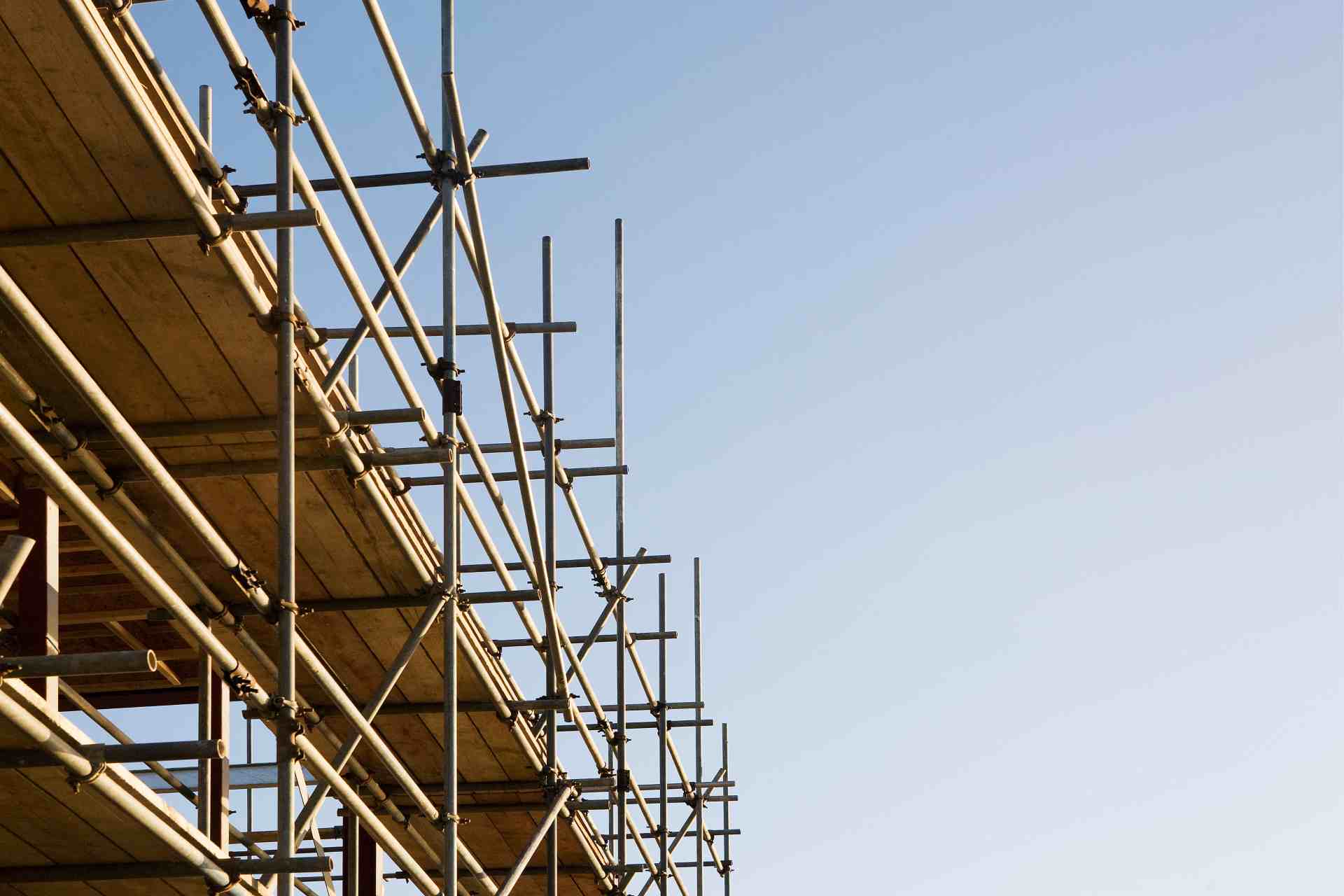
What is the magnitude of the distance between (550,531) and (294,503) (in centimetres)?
485

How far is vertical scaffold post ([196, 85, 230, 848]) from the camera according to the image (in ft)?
28.1

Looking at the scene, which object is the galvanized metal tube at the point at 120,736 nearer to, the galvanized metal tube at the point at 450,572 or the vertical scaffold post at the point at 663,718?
the galvanized metal tube at the point at 450,572

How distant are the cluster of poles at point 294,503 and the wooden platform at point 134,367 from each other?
0.32 feet

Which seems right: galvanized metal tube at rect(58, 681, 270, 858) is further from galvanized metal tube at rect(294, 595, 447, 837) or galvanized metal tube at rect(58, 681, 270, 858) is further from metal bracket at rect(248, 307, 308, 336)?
metal bracket at rect(248, 307, 308, 336)

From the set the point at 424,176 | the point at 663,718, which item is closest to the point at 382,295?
the point at 424,176

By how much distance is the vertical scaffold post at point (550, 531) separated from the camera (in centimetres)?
1223

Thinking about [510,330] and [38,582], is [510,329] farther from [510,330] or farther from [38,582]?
[38,582]

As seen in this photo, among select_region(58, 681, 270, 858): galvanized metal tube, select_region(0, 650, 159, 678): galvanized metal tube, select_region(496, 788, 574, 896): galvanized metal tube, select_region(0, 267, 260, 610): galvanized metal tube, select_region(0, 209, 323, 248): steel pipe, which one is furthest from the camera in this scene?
select_region(496, 788, 574, 896): galvanized metal tube

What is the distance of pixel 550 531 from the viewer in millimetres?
13062

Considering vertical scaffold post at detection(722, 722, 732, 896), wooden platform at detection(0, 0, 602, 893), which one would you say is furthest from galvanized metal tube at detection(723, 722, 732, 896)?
wooden platform at detection(0, 0, 602, 893)

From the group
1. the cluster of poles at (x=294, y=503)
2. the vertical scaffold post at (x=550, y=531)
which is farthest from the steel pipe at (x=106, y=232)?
the vertical scaffold post at (x=550, y=531)

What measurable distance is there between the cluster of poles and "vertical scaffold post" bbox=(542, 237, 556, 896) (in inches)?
0.7

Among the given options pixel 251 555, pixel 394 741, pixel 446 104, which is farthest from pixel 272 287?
pixel 394 741

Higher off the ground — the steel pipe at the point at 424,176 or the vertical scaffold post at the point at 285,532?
the steel pipe at the point at 424,176
